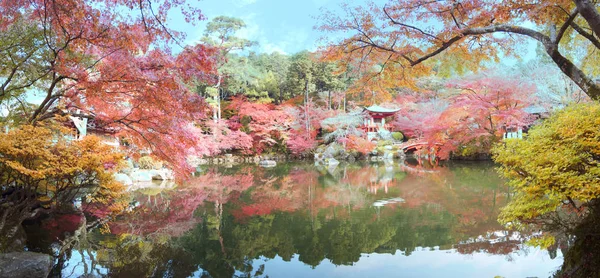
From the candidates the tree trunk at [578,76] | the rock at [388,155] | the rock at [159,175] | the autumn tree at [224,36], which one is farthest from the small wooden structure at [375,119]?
the tree trunk at [578,76]

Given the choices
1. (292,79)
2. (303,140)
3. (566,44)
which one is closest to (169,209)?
(566,44)

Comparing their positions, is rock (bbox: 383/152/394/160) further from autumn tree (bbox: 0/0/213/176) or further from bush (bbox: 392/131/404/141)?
autumn tree (bbox: 0/0/213/176)

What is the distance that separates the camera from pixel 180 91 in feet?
13.7

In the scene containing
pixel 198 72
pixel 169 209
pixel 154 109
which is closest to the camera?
pixel 198 72

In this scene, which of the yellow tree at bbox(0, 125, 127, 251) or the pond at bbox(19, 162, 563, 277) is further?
the yellow tree at bbox(0, 125, 127, 251)

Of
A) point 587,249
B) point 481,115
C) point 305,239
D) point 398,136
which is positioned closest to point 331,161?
point 398,136

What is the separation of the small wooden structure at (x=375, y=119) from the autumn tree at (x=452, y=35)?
14.9 m

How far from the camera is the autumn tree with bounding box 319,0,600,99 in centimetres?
350

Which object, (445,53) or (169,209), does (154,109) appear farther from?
(445,53)

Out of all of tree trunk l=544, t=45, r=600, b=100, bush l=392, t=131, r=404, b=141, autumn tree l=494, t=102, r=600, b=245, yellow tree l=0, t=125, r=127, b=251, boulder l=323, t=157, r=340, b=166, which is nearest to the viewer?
autumn tree l=494, t=102, r=600, b=245

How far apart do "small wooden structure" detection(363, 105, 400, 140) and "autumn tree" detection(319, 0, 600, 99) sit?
49.0 feet

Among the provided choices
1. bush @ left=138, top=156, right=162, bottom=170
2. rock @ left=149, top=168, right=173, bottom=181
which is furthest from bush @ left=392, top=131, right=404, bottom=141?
bush @ left=138, top=156, right=162, bottom=170

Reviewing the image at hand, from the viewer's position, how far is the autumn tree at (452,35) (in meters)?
3.50

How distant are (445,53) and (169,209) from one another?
5.58 metres
